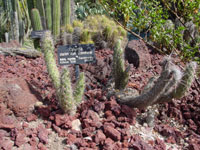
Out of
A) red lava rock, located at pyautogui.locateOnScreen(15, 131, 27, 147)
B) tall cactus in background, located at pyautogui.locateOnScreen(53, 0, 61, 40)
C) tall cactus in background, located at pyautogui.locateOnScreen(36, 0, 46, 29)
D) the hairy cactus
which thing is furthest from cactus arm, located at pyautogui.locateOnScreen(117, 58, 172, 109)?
tall cactus in background, located at pyautogui.locateOnScreen(36, 0, 46, 29)

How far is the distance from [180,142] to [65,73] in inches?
60.8

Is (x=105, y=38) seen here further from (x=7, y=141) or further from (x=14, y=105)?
(x=7, y=141)

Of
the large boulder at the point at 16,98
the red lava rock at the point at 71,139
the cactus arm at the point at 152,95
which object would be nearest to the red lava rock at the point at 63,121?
the red lava rock at the point at 71,139

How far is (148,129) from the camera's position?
2342 mm

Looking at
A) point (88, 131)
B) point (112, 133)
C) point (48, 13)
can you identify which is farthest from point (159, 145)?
point (48, 13)

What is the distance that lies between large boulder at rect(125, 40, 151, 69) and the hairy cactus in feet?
5.59

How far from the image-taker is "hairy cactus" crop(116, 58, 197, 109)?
2.02 m

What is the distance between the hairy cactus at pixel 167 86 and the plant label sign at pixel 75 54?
80 cm

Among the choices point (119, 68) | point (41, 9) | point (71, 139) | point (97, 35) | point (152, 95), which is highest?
point (41, 9)

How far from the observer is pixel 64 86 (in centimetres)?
214

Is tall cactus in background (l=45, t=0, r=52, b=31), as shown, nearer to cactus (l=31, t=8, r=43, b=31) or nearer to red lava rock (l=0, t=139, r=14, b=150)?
cactus (l=31, t=8, r=43, b=31)

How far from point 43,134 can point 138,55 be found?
2.87 meters

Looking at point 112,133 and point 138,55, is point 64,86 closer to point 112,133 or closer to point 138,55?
point 112,133

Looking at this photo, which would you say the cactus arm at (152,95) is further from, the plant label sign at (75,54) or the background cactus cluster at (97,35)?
the background cactus cluster at (97,35)
